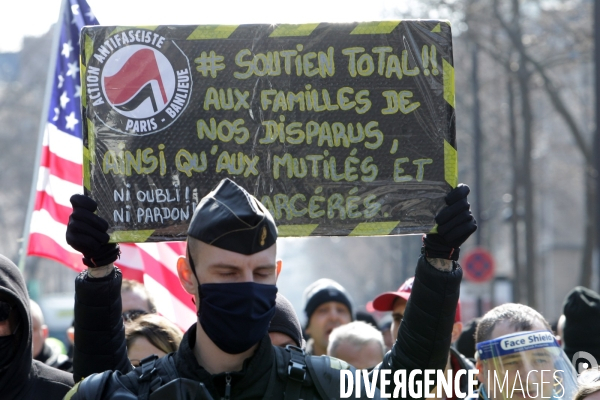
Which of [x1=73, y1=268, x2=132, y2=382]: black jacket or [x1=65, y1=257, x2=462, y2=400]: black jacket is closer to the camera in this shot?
[x1=65, y1=257, x2=462, y2=400]: black jacket

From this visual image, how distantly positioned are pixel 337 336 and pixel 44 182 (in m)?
2.10

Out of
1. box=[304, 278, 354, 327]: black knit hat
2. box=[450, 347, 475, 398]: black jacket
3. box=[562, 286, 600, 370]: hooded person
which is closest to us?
box=[450, 347, 475, 398]: black jacket

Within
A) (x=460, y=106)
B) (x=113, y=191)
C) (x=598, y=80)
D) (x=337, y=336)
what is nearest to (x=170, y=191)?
(x=113, y=191)

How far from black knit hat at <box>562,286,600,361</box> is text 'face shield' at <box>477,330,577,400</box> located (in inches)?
61.3

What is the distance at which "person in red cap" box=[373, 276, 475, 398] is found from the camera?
17.5 feet

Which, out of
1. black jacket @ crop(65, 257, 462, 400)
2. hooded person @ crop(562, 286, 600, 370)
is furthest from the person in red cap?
black jacket @ crop(65, 257, 462, 400)

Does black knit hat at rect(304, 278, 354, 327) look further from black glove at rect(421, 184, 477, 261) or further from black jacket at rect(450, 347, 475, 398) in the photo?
black glove at rect(421, 184, 477, 261)

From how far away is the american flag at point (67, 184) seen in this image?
20.4 feet

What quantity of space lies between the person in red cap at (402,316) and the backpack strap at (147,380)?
2.28 m

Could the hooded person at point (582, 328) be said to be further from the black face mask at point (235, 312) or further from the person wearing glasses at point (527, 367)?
the black face mask at point (235, 312)

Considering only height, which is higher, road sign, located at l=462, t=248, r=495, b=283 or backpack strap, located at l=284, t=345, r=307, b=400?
backpack strap, located at l=284, t=345, r=307, b=400

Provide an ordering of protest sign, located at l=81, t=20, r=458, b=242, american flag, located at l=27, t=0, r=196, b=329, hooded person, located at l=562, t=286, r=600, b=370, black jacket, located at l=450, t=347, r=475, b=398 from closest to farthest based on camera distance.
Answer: protest sign, located at l=81, t=20, r=458, b=242 < black jacket, located at l=450, t=347, r=475, b=398 < hooded person, located at l=562, t=286, r=600, b=370 < american flag, located at l=27, t=0, r=196, b=329

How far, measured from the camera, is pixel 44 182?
6.44 meters

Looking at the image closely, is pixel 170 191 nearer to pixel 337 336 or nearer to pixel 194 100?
pixel 194 100
